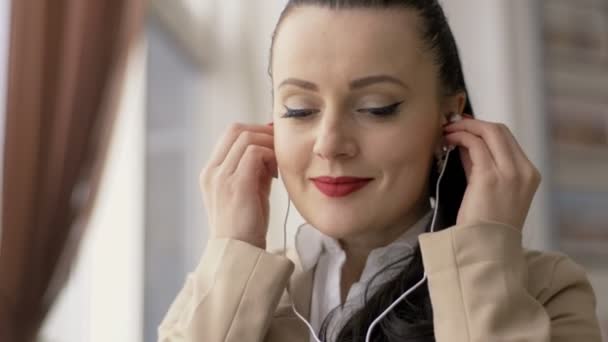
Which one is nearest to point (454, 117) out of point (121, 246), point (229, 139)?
point (229, 139)

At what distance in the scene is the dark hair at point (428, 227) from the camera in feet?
3.20

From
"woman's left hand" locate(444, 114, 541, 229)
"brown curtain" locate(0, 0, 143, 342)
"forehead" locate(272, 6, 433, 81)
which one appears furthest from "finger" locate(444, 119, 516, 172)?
"brown curtain" locate(0, 0, 143, 342)

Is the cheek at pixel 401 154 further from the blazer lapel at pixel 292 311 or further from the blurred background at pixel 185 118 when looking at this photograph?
the blurred background at pixel 185 118

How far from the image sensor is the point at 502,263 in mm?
922

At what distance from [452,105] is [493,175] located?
0.14m

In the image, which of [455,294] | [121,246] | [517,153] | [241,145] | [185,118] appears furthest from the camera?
[185,118]

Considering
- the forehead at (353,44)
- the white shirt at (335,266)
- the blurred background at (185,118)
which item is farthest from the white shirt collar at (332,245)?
the blurred background at (185,118)

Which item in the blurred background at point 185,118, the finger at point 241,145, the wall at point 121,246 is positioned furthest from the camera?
the wall at point 121,246

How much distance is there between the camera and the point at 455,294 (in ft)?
3.01

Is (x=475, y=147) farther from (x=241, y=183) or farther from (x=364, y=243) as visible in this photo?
(x=241, y=183)

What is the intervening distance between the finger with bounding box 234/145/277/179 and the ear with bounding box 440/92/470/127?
0.28 m

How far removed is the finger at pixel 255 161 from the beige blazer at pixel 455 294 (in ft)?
0.40

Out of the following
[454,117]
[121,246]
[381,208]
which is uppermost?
[454,117]

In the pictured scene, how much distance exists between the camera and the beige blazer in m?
0.90
